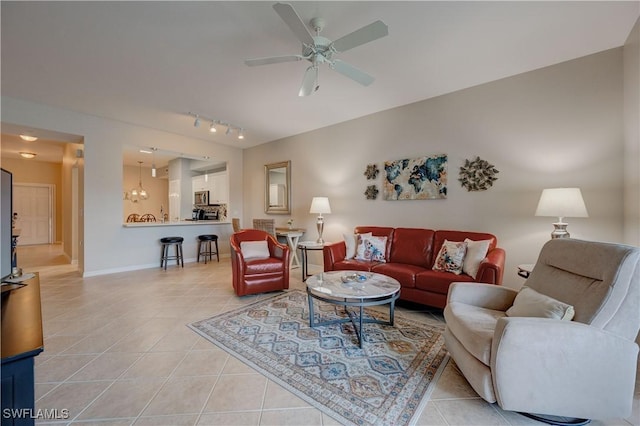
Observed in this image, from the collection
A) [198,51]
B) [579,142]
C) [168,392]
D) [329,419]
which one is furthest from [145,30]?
[579,142]

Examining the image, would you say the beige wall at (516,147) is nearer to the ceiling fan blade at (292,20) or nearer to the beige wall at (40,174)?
the ceiling fan blade at (292,20)

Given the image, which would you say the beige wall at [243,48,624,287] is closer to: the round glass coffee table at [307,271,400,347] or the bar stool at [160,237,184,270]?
the round glass coffee table at [307,271,400,347]

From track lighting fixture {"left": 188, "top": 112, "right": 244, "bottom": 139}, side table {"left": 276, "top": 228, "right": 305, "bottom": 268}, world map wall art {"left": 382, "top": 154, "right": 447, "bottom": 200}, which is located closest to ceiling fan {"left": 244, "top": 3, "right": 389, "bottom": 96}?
world map wall art {"left": 382, "top": 154, "right": 447, "bottom": 200}

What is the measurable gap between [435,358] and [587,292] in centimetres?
112

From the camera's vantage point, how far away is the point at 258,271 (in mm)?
3533

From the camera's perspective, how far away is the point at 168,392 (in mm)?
1711

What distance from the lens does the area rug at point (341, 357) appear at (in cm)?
161

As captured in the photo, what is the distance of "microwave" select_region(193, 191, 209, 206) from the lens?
25.5 feet

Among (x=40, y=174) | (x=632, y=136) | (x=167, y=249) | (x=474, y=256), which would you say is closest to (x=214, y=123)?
(x=167, y=249)

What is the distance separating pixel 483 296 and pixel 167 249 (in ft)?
18.0

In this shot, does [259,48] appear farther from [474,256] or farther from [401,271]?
[474,256]

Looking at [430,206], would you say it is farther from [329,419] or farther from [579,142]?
[329,419]

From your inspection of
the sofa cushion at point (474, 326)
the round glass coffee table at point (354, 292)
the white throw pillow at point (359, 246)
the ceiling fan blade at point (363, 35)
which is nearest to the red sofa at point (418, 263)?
the white throw pillow at point (359, 246)

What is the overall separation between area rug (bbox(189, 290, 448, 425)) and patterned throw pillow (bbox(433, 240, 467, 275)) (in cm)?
69
